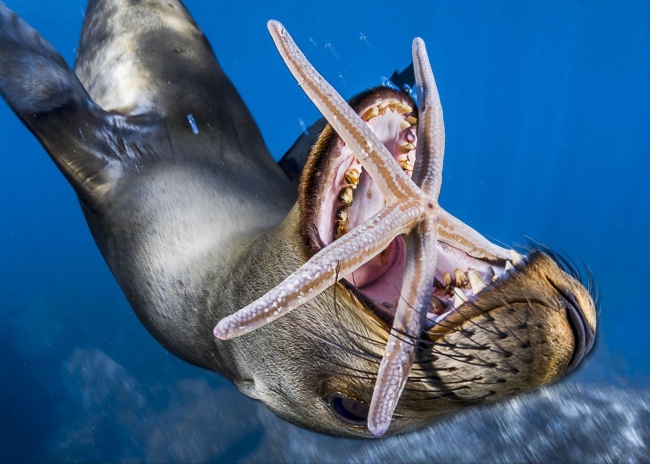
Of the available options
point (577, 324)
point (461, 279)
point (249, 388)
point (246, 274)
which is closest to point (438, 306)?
point (461, 279)

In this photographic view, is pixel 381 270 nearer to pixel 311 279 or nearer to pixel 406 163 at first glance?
pixel 406 163

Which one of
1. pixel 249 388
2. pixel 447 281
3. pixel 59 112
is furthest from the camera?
pixel 59 112

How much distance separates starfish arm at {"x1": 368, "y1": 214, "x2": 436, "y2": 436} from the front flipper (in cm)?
165

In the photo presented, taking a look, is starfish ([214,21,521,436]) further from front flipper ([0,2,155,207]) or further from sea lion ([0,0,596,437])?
front flipper ([0,2,155,207])

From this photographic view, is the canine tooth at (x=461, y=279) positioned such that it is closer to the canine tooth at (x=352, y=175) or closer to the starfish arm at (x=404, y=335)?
the starfish arm at (x=404, y=335)

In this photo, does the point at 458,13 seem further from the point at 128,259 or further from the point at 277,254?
the point at 277,254

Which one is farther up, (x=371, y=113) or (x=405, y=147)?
(x=371, y=113)

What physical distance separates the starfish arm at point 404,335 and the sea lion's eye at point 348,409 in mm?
425

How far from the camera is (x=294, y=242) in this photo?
1866 millimetres

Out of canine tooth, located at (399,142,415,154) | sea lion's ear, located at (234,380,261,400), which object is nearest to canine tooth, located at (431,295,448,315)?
canine tooth, located at (399,142,415,154)

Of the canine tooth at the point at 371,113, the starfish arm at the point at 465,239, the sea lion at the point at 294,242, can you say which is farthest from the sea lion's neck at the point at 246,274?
the starfish arm at the point at 465,239

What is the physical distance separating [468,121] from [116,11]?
3881 millimetres

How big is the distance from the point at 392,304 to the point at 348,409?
36 centimetres

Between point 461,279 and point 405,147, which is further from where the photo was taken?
point 405,147
